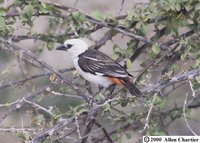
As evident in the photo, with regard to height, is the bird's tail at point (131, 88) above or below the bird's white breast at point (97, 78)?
above

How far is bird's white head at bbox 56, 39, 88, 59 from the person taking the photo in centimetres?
476

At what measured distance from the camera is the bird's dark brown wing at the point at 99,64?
4336 mm

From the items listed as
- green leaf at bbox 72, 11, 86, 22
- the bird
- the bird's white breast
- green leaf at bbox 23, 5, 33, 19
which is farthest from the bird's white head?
green leaf at bbox 23, 5, 33, 19

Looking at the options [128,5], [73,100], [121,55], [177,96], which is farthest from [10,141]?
[121,55]

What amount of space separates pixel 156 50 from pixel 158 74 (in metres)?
1.75

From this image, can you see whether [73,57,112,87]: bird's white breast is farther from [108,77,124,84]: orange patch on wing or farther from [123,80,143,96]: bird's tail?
[123,80,143,96]: bird's tail

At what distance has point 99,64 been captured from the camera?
461cm

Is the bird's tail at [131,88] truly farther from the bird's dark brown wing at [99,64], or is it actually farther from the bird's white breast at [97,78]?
the bird's white breast at [97,78]

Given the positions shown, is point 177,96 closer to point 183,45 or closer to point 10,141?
point 10,141

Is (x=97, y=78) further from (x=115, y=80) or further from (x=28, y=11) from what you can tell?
(x=28, y=11)

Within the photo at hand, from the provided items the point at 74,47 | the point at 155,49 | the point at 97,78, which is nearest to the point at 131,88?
the point at 155,49

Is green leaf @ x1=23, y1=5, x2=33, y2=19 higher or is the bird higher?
green leaf @ x1=23, y1=5, x2=33, y2=19

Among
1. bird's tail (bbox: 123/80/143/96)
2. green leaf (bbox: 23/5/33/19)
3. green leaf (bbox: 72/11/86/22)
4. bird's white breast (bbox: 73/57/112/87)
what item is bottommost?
bird's white breast (bbox: 73/57/112/87)

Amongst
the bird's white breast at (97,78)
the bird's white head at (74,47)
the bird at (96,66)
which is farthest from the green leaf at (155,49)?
the bird's white head at (74,47)
